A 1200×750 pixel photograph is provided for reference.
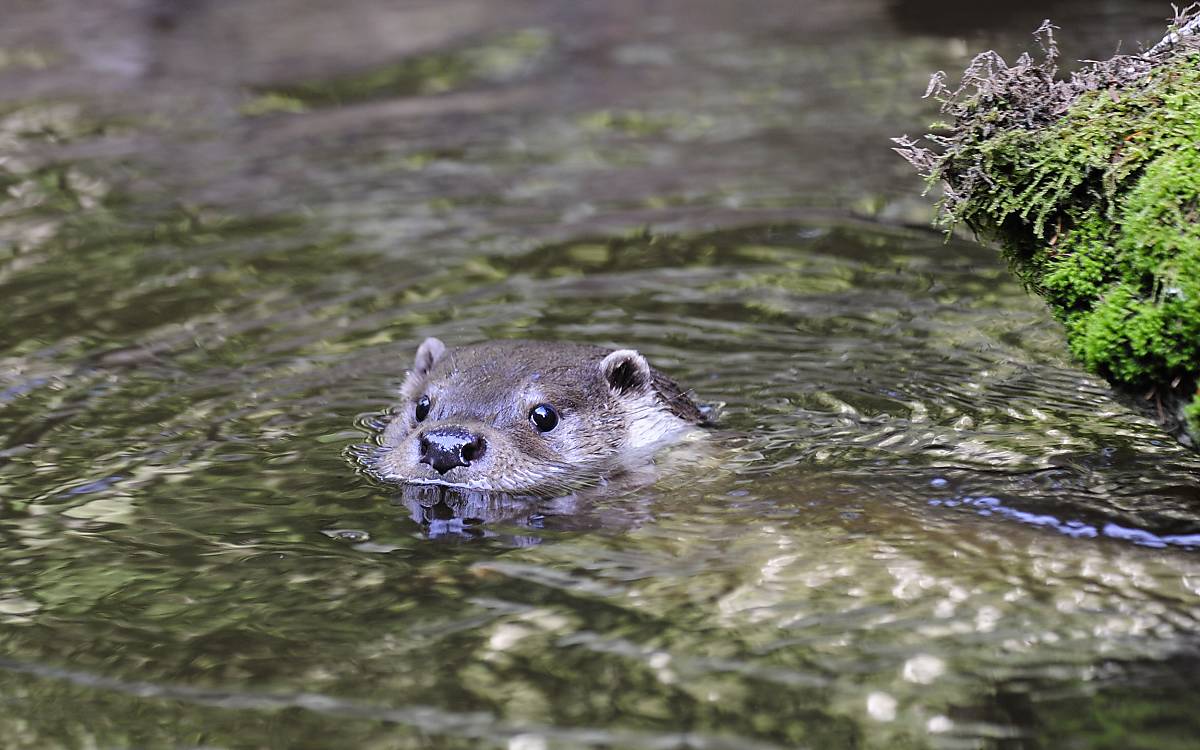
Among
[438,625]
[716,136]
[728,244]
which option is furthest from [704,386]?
[716,136]

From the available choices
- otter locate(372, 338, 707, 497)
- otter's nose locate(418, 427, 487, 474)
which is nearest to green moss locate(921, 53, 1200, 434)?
otter locate(372, 338, 707, 497)

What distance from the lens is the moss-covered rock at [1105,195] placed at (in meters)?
5.33

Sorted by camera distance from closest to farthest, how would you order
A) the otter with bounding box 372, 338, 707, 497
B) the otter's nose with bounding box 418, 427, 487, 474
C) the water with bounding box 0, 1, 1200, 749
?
the water with bounding box 0, 1, 1200, 749, the otter's nose with bounding box 418, 427, 487, 474, the otter with bounding box 372, 338, 707, 497

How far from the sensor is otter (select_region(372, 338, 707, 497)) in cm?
660

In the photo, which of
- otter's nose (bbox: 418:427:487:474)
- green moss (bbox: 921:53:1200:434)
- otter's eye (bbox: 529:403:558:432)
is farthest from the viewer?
otter's eye (bbox: 529:403:558:432)

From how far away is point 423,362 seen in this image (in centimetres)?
762

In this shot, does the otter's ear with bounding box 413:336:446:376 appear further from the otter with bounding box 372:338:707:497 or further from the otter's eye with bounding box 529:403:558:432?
Result: the otter's eye with bounding box 529:403:558:432

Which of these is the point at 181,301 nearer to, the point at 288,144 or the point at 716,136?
the point at 288,144

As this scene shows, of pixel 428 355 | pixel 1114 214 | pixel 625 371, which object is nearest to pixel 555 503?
pixel 625 371

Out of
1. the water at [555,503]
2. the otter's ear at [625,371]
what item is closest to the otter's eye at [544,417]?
the otter's ear at [625,371]

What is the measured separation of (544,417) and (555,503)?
0.57 meters

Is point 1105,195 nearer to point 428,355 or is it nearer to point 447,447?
point 447,447

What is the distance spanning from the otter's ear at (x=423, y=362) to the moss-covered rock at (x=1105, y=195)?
2690 mm

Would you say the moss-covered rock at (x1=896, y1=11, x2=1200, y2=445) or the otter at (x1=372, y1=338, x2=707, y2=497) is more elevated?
the moss-covered rock at (x1=896, y1=11, x2=1200, y2=445)
